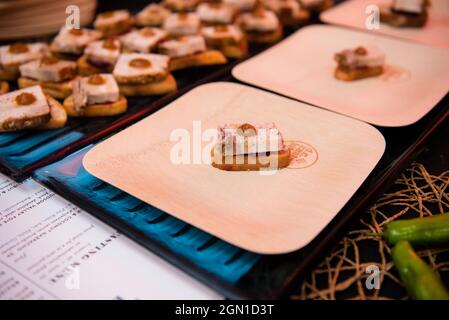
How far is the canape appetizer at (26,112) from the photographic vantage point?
7.22 ft

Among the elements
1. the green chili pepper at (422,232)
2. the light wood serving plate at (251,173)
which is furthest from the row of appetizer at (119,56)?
the green chili pepper at (422,232)

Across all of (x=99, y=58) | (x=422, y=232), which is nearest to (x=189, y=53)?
(x=99, y=58)

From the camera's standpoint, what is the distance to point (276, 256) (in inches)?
59.9

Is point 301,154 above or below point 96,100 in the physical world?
below

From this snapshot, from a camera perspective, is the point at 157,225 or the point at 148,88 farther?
the point at 148,88

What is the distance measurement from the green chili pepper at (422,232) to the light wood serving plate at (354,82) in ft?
2.06

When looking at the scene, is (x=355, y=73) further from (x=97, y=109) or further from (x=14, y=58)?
(x=14, y=58)

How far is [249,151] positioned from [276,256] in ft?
1.61

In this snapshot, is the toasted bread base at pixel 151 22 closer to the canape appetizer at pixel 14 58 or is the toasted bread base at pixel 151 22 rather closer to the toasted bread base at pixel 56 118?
the canape appetizer at pixel 14 58

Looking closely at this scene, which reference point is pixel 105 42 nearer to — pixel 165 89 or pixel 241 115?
pixel 165 89

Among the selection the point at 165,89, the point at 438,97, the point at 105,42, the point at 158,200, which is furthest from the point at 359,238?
the point at 105,42

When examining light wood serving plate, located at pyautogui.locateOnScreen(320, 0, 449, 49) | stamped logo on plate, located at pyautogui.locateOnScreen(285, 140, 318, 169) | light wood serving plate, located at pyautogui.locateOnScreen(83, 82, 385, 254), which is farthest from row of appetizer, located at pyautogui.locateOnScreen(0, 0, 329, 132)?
stamped logo on plate, located at pyautogui.locateOnScreen(285, 140, 318, 169)

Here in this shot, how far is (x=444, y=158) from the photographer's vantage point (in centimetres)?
215
